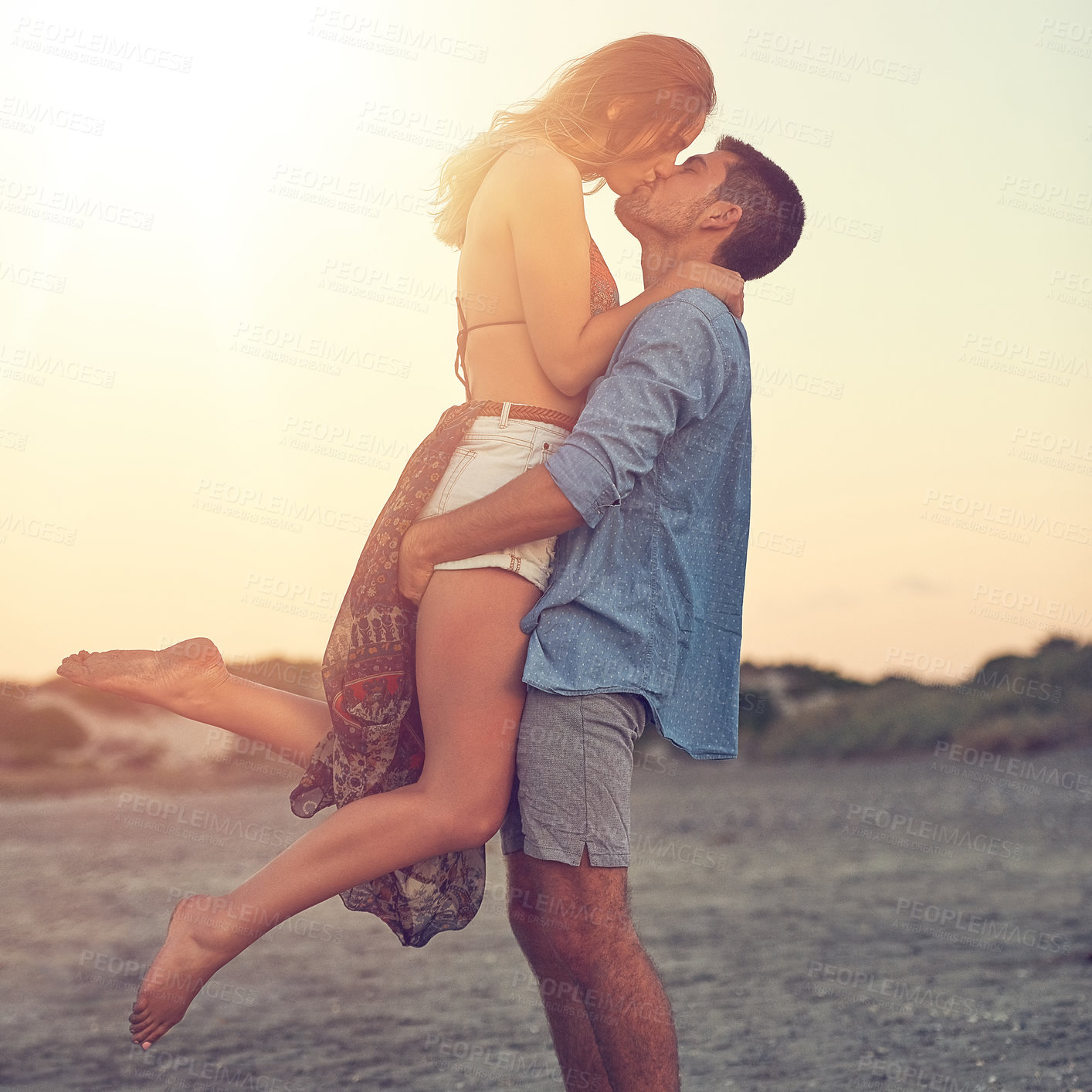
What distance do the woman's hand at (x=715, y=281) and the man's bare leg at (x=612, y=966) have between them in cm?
105

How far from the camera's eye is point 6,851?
320 inches

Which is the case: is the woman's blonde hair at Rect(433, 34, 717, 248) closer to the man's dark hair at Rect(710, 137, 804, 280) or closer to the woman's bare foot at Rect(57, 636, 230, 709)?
the man's dark hair at Rect(710, 137, 804, 280)

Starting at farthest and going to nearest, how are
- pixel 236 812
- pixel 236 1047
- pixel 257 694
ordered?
pixel 236 812 < pixel 236 1047 < pixel 257 694

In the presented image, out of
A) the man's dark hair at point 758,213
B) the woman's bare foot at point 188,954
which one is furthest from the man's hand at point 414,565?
the man's dark hair at point 758,213

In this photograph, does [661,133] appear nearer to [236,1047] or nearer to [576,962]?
[576,962]

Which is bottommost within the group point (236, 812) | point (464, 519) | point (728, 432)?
point (236, 812)

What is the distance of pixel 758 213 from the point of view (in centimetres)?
226

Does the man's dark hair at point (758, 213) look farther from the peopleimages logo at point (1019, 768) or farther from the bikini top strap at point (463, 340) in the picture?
the peopleimages logo at point (1019, 768)

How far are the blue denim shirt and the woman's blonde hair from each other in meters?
0.37

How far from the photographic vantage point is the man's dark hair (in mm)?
2252

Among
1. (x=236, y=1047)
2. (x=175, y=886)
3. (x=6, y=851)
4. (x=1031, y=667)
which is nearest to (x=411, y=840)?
(x=236, y=1047)

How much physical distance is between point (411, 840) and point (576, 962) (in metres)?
0.38

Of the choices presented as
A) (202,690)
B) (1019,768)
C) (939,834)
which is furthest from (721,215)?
(1019,768)

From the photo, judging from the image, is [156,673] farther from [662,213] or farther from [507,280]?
[662,213]
